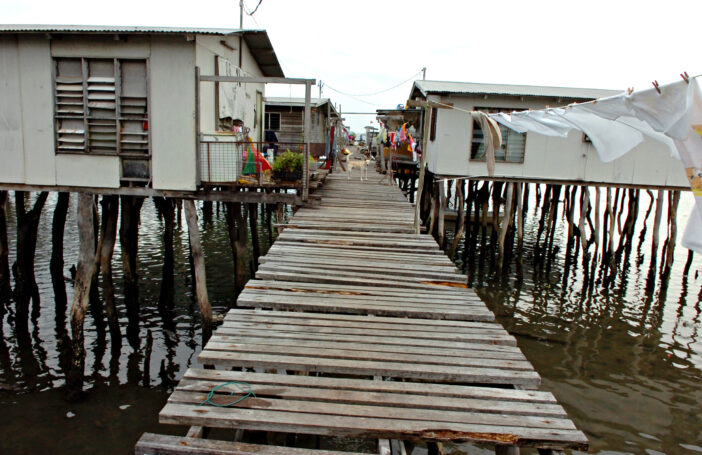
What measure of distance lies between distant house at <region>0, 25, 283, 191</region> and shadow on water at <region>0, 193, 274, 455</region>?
5.67ft

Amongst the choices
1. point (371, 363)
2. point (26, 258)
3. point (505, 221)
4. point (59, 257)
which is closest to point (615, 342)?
point (505, 221)

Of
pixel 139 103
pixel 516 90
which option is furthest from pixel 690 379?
pixel 139 103

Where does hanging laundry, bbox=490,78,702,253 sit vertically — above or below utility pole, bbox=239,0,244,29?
→ below

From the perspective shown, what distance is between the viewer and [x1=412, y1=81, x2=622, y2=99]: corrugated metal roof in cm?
1300

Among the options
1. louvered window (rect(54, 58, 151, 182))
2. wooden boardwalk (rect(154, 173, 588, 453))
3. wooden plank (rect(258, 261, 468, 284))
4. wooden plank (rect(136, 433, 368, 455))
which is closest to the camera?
wooden plank (rect(136, 433, 368, 455))

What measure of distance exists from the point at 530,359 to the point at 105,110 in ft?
29.3

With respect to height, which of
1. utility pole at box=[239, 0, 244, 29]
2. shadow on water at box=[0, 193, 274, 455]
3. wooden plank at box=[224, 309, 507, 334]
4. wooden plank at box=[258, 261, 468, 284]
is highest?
utility pole at box=[239, 0, 244, 29]

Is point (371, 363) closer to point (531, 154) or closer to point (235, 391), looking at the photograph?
point (235, 391)

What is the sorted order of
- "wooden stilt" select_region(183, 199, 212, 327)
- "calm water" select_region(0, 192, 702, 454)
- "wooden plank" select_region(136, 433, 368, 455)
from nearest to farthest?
"wooden plank" select_region(136, 433, 368, 455) → "calm water" select_region(0, 192, 702, 454) → "wooden stilt" select_region(183, 199, 212, 327)

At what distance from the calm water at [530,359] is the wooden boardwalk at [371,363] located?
2685mm

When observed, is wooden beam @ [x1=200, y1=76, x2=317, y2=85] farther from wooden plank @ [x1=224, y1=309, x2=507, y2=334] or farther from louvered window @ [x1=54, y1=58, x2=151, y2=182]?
wooden plank @ [x1=224, y1=309, x2=507, y2=334]

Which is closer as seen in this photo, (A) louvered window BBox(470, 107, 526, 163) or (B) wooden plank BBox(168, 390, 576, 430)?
(B) wooden plank BBox(168, 390, 576, 430)

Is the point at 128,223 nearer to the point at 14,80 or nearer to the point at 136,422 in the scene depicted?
the point at 14,80

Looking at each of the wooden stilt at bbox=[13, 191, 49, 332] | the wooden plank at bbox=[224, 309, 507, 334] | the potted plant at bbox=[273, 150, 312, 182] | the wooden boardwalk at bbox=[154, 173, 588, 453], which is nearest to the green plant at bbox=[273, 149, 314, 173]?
the potted plant at bbox=[273, 150, 312, 182]
